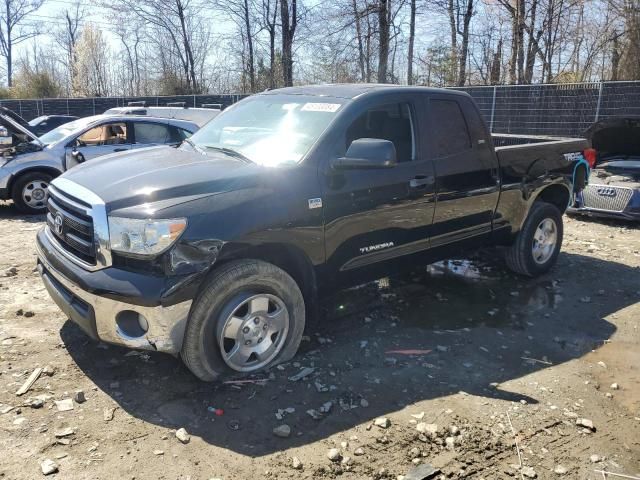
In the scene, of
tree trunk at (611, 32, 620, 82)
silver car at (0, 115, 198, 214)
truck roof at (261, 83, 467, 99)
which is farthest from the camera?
tree trunk at (611, 32, 620, 82)

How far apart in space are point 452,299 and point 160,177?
3.13m

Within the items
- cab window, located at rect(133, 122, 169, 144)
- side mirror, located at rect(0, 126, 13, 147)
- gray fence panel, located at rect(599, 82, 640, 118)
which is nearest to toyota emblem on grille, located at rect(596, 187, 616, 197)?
gray fence panel, located at rect(599, 82, 640, 118)

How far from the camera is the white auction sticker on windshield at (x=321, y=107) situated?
411cm

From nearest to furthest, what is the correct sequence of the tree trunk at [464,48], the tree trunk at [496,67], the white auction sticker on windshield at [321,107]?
the white auction sticker on windshield at [321,107] < the tree trunk at [496,67] < the tree trunk at [464,48]

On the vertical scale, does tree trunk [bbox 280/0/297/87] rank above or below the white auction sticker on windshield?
above

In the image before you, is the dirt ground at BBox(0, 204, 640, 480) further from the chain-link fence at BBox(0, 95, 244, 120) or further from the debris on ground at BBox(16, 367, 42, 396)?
the chain-link fence at BBox(0, 95, 244, 120)

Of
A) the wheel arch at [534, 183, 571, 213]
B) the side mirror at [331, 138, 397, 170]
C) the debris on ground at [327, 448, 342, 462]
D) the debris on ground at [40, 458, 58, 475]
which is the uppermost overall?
the side mirror at [331, 138, 397, 170]

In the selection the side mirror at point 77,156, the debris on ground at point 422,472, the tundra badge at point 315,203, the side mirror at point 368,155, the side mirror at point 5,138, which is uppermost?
the side mirror at point 5,138

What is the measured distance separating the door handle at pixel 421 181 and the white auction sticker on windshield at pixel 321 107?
2.82 ft

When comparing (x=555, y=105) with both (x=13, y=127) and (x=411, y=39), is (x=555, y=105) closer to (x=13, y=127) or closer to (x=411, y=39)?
(x=13, y=127)

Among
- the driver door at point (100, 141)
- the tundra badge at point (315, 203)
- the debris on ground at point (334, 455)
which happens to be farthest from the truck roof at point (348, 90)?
the driver door at point (100, 141)

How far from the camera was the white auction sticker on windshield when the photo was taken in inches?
162

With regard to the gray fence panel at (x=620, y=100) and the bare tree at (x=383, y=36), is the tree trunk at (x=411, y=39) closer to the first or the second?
the bare tree at (x=383, y=36)

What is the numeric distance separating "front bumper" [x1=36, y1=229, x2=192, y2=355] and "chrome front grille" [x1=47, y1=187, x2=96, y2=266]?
0.46 feet
